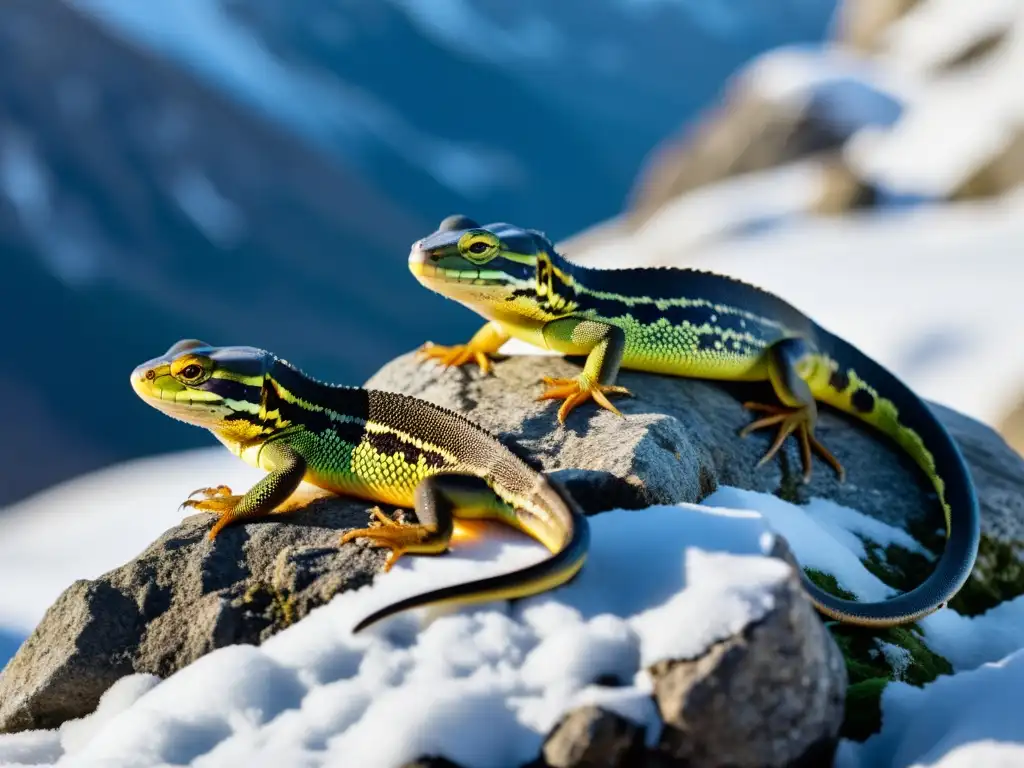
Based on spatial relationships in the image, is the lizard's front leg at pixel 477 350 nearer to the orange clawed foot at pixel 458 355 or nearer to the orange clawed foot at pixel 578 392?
the orange clawed foot at pixel 458 355

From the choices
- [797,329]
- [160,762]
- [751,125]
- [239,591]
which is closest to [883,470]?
[797,329]

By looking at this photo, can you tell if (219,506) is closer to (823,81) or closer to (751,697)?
(751,697)

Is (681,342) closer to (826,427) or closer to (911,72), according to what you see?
(826,427)

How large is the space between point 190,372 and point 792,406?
111 inches

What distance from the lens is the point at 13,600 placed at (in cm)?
793

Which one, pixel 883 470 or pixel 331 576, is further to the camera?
pixel 883 470

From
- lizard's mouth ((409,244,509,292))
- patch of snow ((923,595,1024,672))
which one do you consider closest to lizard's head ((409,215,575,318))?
lizard's mouth ((409,244,509,292))

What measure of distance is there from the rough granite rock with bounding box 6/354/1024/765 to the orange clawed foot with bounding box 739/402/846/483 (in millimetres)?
57

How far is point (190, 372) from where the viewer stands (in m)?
4.14

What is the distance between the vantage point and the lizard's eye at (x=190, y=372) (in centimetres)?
414

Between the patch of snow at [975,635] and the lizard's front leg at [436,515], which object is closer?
the lizard's front leg at [436,515]

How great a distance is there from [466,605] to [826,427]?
2.92 meters

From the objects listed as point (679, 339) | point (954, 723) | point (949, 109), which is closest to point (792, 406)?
point (679, 339)

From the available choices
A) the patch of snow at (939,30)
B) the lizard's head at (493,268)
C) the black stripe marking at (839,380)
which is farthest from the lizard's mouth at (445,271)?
the patch of snow at (939,30)
